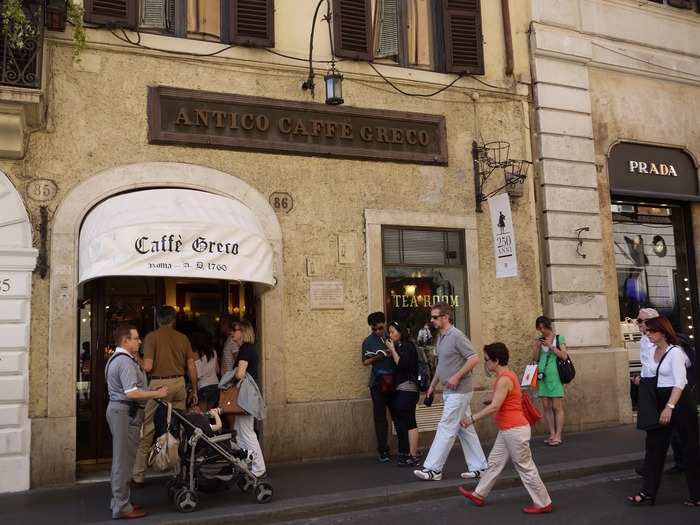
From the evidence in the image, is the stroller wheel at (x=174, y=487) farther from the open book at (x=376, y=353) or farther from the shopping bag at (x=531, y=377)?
the shopping bag at (x=531, y=377)

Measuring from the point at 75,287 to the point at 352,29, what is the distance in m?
5.38

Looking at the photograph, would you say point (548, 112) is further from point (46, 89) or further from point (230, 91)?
point (46, 89)

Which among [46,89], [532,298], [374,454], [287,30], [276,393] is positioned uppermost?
[287,30]

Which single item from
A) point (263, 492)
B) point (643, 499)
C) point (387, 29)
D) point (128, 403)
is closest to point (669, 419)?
point (643, 499)

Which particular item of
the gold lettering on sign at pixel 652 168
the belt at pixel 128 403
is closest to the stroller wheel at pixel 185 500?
the belt at pixel 128 403

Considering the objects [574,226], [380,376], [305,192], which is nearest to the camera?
[380,376]

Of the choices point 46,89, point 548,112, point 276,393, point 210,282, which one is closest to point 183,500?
point 276,393

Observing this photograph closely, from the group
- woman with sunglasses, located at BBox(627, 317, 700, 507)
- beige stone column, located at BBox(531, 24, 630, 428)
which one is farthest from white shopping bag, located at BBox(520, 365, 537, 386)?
woman with sunglasses, located at BBox(627, 317, 700, 507)

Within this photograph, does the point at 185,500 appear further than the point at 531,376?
No

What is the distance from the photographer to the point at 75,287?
332 inches

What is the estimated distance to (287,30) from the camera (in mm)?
10133

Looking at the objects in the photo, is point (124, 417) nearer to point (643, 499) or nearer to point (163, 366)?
point (163, 366)

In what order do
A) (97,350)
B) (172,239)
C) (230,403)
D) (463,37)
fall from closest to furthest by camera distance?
(230,403) → (172,239) → (97,350) → (463,37)

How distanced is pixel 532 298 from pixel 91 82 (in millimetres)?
7065
